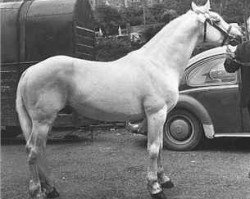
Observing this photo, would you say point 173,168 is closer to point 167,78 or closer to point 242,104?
point 242,104

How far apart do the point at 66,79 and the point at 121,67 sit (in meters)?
0.68

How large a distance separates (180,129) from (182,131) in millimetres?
53

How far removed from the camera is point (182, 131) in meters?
9.40

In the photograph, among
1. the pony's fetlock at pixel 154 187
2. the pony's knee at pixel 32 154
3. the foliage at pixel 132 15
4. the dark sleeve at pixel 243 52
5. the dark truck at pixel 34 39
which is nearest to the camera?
the pony's knee at pixel 32 154

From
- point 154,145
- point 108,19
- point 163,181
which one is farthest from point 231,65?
point 108,19

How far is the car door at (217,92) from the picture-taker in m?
9.02

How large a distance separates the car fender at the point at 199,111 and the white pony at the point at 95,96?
122 inches

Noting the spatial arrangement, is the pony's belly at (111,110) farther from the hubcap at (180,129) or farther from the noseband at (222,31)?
the hubcap at (180,129)

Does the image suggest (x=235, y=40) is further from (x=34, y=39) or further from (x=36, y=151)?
(x=34, y=39)

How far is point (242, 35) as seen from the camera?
22.2 feet

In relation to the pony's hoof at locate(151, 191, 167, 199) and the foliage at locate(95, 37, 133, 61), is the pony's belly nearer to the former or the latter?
the pony's hoof at locate(151, 191, 167, 199)

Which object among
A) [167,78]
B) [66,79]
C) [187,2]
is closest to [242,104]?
[167,78]

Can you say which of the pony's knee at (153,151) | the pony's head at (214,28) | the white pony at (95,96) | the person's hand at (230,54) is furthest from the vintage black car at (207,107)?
the pony's knee at (153,151)

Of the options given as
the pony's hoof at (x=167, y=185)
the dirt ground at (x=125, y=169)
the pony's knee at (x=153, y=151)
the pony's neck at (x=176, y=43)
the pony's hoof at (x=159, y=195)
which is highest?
the pony's neck at (x=176, y=43)
